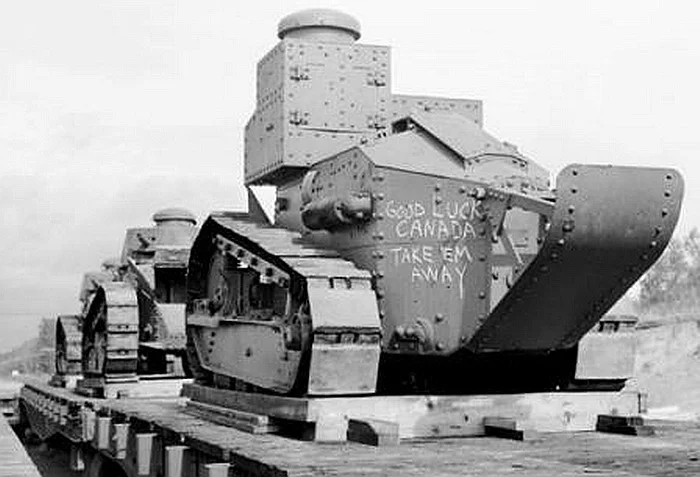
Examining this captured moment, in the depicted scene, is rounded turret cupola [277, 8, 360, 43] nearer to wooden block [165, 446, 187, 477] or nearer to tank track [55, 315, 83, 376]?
wooden block [165, 446, 187, 477]

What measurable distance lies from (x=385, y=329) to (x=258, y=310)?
1.89 meters

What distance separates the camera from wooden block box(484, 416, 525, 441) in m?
8.55

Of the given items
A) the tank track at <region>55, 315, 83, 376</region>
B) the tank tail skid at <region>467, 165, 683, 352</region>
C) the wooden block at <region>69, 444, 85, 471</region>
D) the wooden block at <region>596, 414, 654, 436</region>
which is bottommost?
the wooden block at <region>69, 444, 85, 471</region>

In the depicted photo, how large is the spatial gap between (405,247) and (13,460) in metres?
3.43

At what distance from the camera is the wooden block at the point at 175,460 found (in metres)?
8.39

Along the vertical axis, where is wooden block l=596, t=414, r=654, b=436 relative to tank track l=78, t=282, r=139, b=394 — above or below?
below

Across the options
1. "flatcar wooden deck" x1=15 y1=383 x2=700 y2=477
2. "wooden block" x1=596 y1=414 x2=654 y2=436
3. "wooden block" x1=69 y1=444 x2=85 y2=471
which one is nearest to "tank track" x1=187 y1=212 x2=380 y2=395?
"flatcar wooden deck" x1=15 y1=383 x2=700 y2=477

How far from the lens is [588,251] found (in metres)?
7.83

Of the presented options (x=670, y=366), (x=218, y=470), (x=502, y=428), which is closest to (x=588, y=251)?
(x=502, y=428)

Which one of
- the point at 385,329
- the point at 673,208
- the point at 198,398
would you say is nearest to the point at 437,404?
the point at 385,329

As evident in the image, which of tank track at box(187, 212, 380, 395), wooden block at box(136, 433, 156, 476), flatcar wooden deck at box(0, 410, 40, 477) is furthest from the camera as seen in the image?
wooden block at box(136, 433, 156, 476)

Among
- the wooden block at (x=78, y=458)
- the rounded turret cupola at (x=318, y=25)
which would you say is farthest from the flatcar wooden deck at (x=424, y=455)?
the wooden block at (x=78, y=458)

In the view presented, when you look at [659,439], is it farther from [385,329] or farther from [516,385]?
[385,329]

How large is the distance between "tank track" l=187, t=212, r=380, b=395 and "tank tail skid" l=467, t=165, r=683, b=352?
94cm
